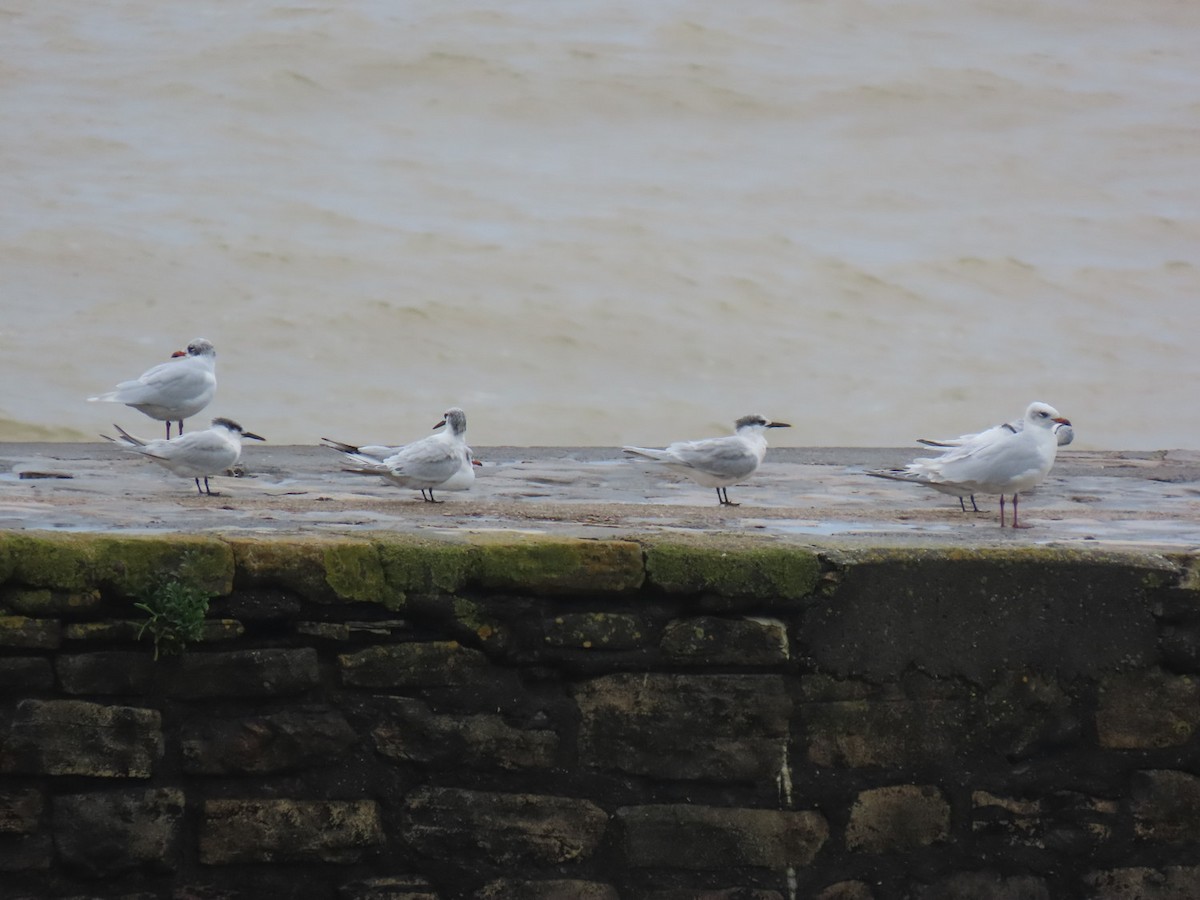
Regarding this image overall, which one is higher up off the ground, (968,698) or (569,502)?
(569,502)

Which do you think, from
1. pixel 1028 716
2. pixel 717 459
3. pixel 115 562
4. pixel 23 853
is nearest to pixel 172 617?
pixel 115 562

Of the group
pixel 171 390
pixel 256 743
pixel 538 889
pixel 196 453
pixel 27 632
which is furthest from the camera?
pixel 171 390

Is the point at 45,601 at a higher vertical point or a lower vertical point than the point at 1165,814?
higher

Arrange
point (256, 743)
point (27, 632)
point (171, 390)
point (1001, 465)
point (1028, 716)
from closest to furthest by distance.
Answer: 1. point (27, 632)
2. point (256, 743)
3. point (1028, 716)
4. point (1001, 465)
5. point (171, 390)

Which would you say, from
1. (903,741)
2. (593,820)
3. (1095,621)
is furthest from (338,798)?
(1095,621)

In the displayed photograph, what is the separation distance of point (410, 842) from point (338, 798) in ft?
0.80

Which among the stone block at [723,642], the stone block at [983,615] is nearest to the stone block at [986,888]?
the stone block at [983,615]

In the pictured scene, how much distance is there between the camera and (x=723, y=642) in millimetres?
4590

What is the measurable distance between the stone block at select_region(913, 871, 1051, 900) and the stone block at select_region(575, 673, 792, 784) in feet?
2.01

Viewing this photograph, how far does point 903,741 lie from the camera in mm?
4637

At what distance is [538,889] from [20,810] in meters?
1.48

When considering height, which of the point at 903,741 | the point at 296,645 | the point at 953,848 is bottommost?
the point at 953,848

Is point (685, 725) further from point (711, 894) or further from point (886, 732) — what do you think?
point (886, 732)

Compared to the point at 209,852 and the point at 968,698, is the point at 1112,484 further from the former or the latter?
the point at 209,852
